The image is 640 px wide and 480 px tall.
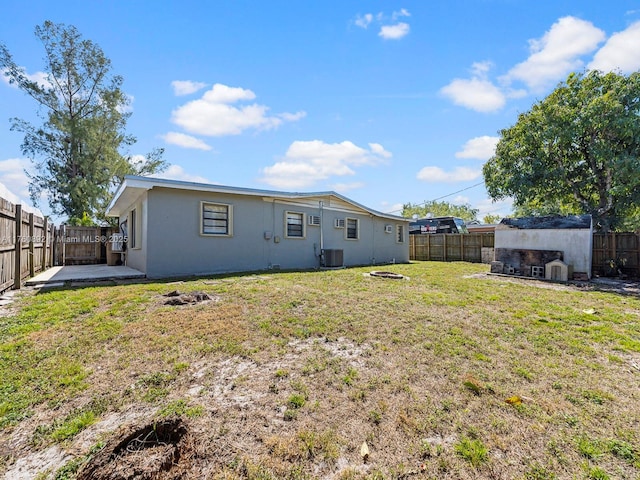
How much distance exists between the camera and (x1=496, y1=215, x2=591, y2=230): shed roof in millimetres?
9266

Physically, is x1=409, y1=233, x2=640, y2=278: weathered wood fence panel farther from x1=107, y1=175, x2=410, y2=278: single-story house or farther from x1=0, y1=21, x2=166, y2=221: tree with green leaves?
x1=0, y1=21, x2=166, y2=221: tree with green leaves

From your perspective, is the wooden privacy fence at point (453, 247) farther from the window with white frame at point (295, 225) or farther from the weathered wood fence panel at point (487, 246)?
the window with white frame at point (295, 225)

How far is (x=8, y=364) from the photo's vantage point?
268cm

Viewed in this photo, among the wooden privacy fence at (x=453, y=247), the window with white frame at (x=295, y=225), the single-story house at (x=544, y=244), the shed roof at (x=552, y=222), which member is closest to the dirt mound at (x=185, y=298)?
the window with white frame at (x=295, y=225)

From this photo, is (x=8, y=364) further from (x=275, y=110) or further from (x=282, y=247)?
(x=275, y=110)

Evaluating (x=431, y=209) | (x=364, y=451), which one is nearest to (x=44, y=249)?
(x=364, y=451)

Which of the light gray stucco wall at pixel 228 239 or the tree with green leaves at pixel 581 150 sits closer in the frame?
the light gray stucco wall at pixel 228 239

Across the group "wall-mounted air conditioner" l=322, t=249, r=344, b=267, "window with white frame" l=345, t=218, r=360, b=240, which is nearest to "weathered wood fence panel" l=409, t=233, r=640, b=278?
"window with white frame" l=345, t=218, r=360, b=240

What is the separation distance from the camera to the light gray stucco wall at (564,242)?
29.6 feet

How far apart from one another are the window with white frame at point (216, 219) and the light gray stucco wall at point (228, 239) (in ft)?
0.40

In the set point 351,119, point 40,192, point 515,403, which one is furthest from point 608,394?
point 40,192

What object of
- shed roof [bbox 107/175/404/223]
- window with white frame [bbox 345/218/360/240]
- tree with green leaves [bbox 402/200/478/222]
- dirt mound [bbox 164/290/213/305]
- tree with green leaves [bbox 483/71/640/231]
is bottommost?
dirt mound [bbox 164/290/213/305]

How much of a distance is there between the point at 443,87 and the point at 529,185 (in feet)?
18.0

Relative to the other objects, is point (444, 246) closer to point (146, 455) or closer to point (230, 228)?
point (230, 228)
